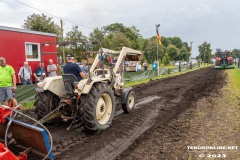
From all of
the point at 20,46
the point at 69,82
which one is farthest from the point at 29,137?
the point at 20,46

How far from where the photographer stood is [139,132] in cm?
530

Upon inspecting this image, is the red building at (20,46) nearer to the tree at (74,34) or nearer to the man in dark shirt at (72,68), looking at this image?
the man in dark shirt at (72,68)

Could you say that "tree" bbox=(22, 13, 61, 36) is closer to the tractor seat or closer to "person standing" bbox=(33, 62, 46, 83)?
"person standing" bbox=(33, 62, 46, 83)

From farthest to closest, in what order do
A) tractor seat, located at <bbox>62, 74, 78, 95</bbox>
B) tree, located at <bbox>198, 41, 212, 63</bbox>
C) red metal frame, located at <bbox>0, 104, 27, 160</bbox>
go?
tree, located at <bbox>198, 41, 212, 63</bbox>, tractor seat, located at <bbox>62, 74, 78, 95</bbox>, red metal frame, located at <bbox>0, 104, 27, 160</bbox>

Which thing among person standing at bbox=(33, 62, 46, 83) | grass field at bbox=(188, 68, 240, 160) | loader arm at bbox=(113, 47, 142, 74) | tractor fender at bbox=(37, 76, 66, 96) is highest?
loader arm at bbox=(113, 47, 142, 74)

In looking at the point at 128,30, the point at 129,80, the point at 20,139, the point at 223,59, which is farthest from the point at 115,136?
the point at 128,30

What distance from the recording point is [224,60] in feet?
90.6

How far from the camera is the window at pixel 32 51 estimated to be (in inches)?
453

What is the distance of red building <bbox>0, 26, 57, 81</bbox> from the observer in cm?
1026

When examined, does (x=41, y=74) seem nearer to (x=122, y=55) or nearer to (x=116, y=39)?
(x=122, y=55)

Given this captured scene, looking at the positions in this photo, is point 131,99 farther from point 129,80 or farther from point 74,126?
point 129,80

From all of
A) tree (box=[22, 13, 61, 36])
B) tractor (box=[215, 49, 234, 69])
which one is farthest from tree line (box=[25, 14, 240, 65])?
tractor (box=[215, 49, 234, 69])

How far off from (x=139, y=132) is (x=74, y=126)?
1626mm

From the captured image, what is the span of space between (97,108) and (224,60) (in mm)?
25902
